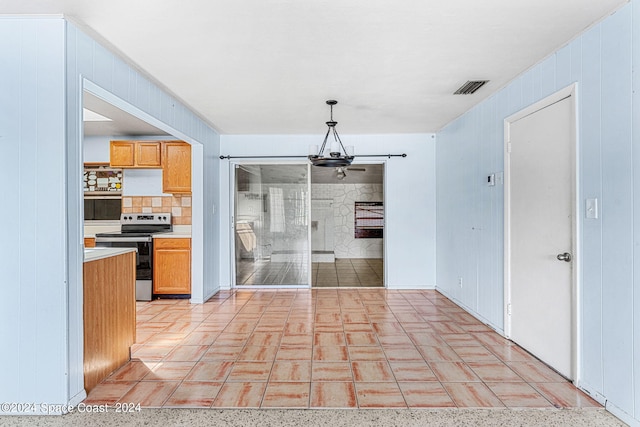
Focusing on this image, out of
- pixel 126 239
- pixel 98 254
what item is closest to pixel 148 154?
pixel 126 239

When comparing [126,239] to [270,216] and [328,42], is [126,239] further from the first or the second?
[328,42]

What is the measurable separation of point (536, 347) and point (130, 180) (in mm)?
5541

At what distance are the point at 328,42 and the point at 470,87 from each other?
5.43ft

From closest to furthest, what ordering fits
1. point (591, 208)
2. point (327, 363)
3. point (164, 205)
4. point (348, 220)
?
point (591, 208) < point (327, 363) < point (164, 205) < point (348, 220)

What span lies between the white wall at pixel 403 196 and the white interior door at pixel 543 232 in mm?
2175

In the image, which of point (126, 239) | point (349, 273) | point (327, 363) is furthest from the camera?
point (349, 273)

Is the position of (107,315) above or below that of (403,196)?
below

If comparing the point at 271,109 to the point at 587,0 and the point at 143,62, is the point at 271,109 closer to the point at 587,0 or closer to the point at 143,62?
the point at 143,62

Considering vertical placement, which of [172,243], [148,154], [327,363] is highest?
[148,154]

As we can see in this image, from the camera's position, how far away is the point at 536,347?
2889 mm

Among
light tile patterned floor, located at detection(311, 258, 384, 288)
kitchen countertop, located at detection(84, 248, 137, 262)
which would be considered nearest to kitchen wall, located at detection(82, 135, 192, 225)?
light tile patterned floor, located at detection(311, 258, 384, 288)

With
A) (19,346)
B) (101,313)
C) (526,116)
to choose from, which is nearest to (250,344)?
(101,313)

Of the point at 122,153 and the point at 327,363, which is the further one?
the point at 122,153

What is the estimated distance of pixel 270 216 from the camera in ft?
17.9
